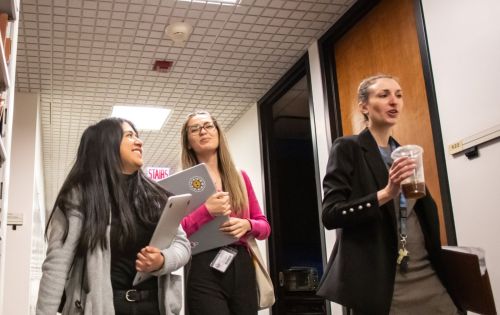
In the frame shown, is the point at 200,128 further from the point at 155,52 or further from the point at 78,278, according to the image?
the point at 155,52

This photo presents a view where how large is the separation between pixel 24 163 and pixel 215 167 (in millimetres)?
2918

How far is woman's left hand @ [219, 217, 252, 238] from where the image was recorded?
1.75 meters

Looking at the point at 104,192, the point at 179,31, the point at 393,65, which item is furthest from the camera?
the point at 179,31

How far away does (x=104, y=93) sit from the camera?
4.38 m

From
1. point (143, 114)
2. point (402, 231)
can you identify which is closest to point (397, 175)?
point (402, 231)

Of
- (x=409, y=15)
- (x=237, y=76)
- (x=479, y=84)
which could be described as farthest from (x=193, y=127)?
(x=237, y=76)

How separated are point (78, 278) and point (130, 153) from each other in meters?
0.43

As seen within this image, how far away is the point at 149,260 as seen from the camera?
1384 millimetres

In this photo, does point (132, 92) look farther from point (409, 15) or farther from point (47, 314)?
point (47, 314)

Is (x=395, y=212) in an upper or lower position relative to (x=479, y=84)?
lower

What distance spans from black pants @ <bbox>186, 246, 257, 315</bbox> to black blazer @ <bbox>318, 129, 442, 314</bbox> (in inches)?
16.3

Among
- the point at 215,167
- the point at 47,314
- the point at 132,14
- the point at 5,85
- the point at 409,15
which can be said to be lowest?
the point at 47,314

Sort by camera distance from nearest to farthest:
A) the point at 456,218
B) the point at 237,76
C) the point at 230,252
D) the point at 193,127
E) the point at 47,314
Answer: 1. the point at 47,314
2. the point at 230,252
3. the point at 193,127
4. the point at 456,218
5. the point at 237,76

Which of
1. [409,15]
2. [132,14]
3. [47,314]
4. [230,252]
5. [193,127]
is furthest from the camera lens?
[132,14]
